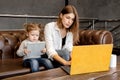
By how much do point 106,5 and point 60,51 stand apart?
14.8 feet

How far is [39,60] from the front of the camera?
2.54 m

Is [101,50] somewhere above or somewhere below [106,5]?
below

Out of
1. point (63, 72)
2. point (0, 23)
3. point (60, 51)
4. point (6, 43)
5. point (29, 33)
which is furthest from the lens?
point (0, 23)

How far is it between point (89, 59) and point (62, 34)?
966 millimetres

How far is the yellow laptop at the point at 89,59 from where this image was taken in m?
1.55

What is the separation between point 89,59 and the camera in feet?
5.27

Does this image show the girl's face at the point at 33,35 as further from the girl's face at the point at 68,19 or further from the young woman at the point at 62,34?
the girl's face at the point at 68,19

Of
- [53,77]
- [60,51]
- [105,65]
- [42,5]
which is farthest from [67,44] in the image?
[42,5]

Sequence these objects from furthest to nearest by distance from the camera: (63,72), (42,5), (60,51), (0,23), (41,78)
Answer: (42,5) < (0,23) < (60,51) < (63,72) < (41,78)

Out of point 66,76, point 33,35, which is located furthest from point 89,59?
point 33,35

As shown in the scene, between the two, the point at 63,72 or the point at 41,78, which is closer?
the point at 41,78

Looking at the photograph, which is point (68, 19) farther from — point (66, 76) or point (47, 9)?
point (47, 9)

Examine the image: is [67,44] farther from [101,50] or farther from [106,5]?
[106,5]

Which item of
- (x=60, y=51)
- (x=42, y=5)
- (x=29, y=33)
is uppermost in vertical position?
(x=42, y=5)
